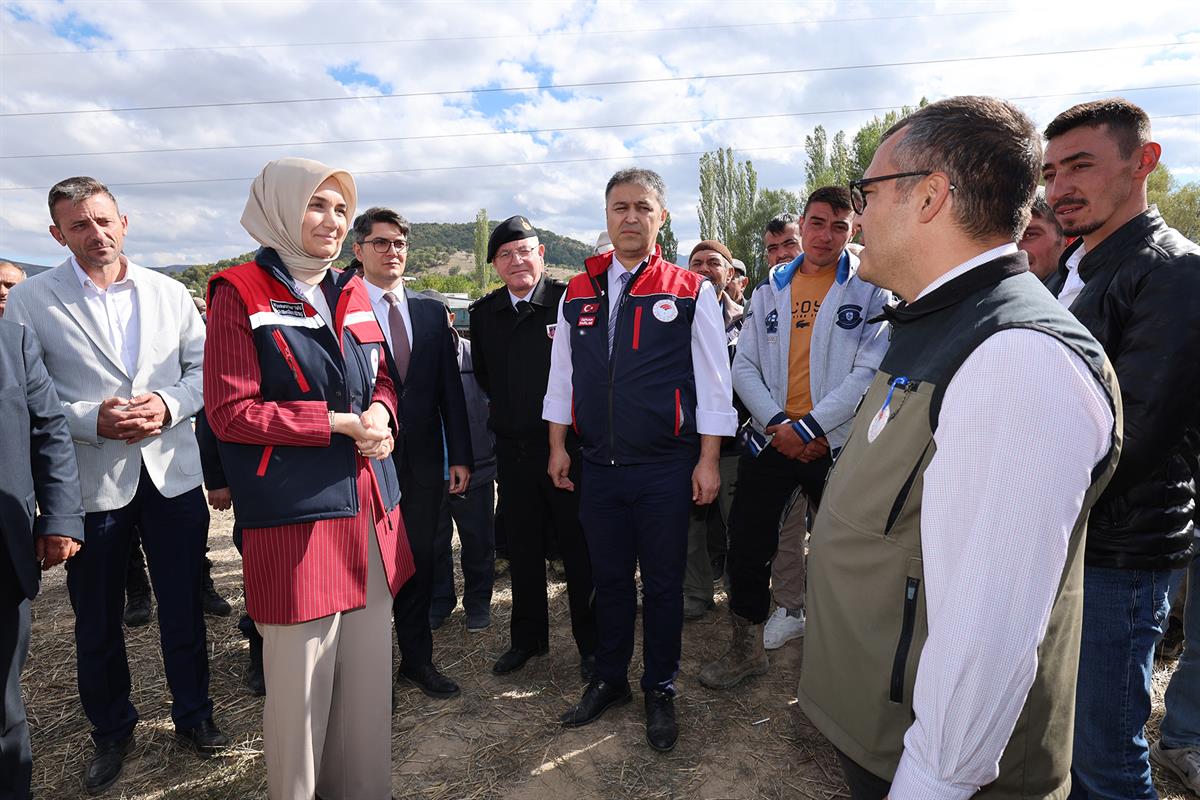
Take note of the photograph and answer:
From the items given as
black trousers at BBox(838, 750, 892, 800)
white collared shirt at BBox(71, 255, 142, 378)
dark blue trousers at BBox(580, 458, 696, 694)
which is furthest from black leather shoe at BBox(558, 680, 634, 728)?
white collared shirt at BBox(71, 255, 142, 378)

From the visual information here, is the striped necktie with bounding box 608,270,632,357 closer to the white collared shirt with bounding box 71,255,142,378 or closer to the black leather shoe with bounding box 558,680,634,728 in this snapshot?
the black leather shoe with bounding box 558,680,634,728

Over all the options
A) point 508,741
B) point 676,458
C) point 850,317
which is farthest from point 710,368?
point 508,741

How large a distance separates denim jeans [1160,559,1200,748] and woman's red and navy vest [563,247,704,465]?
2.10m

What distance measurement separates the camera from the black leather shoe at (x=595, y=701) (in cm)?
307

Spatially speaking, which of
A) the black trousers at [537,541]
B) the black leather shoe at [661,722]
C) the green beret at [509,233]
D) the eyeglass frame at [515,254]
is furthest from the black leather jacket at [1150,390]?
the green beret at [509,233]

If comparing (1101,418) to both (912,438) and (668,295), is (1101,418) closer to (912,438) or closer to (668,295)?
(912,438)

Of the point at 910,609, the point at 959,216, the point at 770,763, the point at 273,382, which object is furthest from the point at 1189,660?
the point at 273,382

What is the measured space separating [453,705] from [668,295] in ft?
7.70

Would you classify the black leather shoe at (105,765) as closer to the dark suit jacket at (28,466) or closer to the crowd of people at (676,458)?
the crowd of people at (676,458)

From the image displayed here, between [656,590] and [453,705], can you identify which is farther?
[453,705]

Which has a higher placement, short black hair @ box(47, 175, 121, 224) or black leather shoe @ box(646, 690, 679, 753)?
short black hair @ box(47, 175, 121, 224)

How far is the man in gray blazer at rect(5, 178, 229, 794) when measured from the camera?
2.78 meters

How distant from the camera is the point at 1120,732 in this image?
1839 millimetres

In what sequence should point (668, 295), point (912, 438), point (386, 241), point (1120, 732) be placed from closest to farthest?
point (912, 438), point (1120, 732), point (668, 295), point (386, 241)
